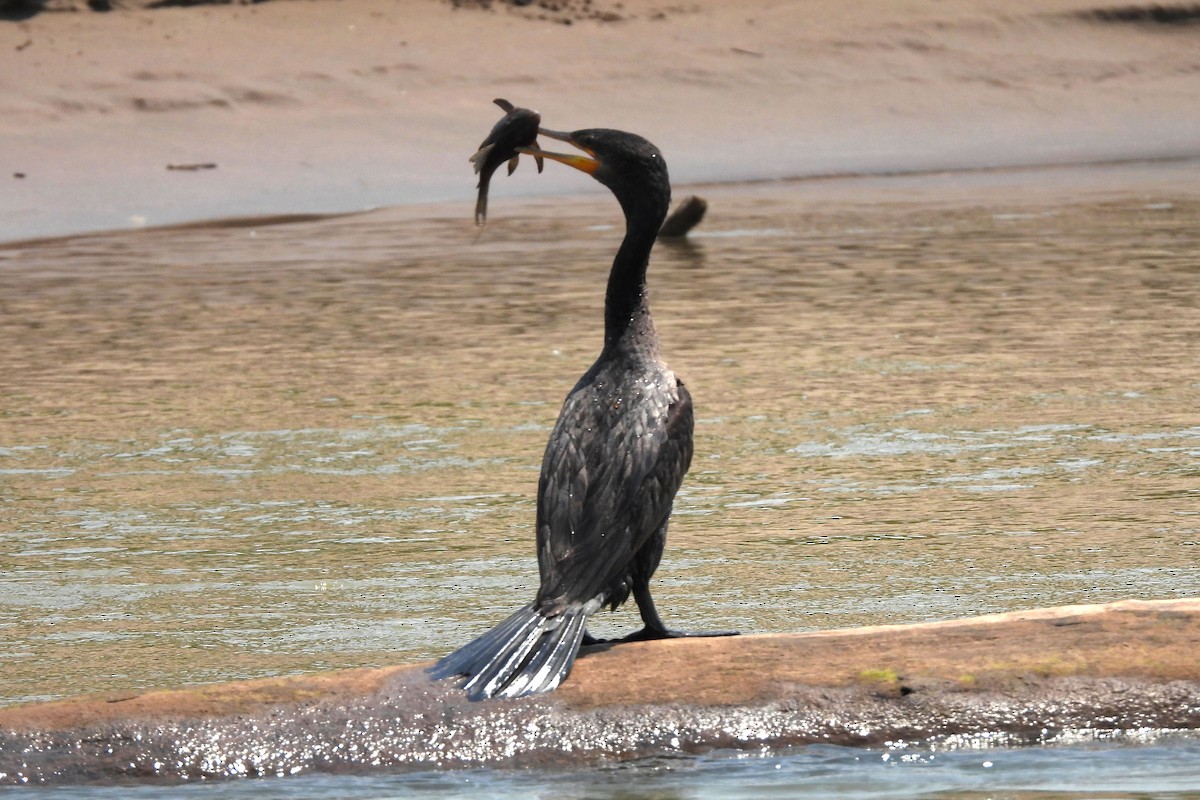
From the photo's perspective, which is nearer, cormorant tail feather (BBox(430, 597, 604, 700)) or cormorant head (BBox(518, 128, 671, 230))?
cormorant tail feather (BBox(430, 597, 604, 700))

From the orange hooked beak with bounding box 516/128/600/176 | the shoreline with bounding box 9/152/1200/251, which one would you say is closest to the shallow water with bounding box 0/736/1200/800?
the orange hooked beak with bounding box 516/128/600/176

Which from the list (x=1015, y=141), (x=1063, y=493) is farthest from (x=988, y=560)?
(x=1015, y=141)

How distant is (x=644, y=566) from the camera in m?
4.91

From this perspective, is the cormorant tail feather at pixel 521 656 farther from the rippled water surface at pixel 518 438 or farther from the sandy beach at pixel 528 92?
the sandy beach at pixel 528 92

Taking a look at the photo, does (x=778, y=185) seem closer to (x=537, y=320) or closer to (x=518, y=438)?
(x=537, y=320)

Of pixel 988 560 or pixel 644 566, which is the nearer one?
pixel 644 566

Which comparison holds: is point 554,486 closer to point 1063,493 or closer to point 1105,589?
point 1105,589

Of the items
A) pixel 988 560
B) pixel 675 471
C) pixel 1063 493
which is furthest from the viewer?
pixel 1063 493

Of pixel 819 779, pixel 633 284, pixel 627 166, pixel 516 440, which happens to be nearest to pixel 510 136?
pixel 627 166

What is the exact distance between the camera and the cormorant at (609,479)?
441 centimetres

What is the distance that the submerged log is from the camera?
4.18m

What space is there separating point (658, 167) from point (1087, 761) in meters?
1.82

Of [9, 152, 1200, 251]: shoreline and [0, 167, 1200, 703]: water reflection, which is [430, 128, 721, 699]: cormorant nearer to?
[0, 167, 1200, 703]: water reflection

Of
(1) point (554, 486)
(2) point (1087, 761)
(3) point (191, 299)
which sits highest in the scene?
(1) point (554, 486)
